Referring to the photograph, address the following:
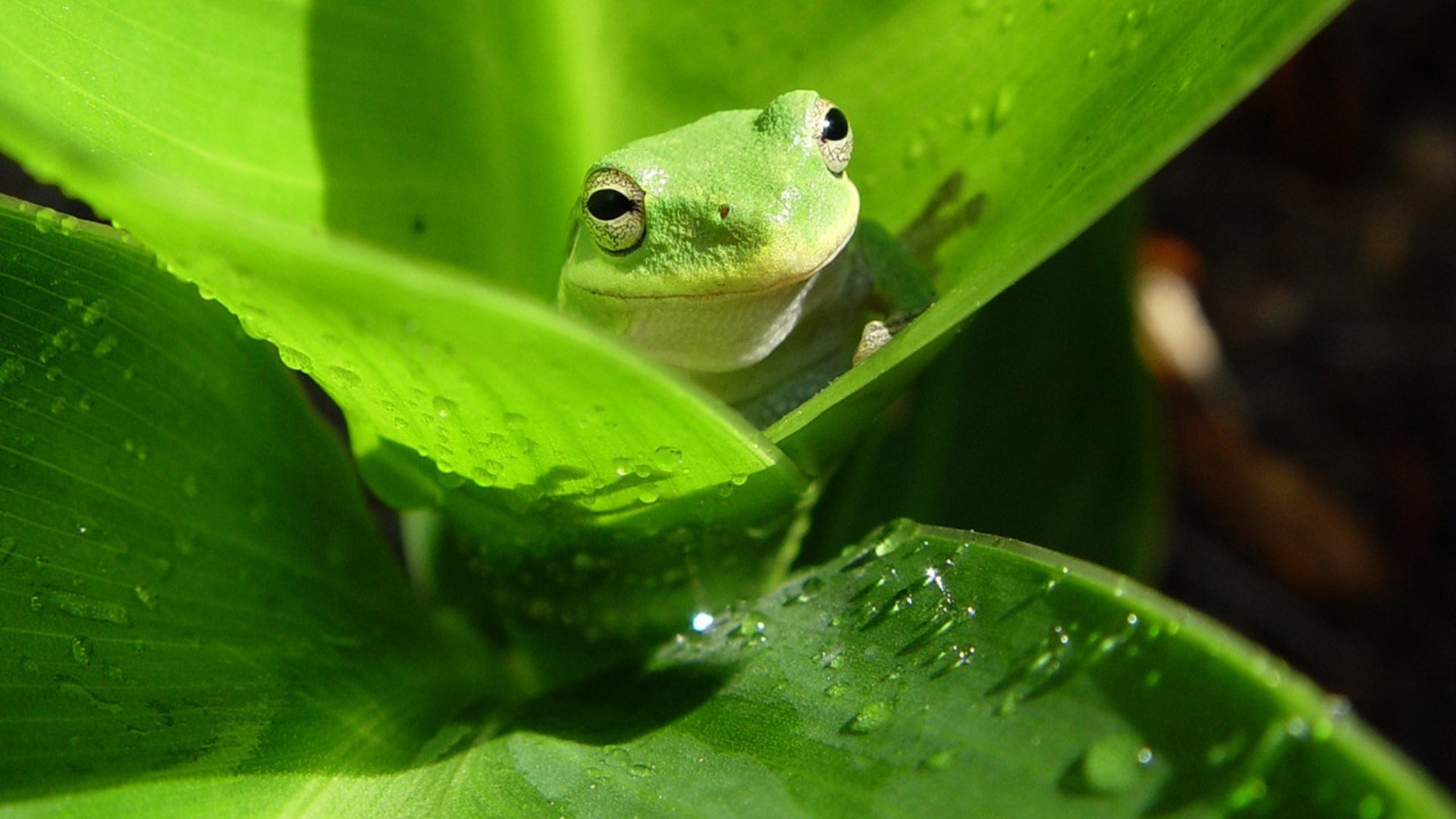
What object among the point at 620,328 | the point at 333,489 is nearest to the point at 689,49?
the point at 620,328

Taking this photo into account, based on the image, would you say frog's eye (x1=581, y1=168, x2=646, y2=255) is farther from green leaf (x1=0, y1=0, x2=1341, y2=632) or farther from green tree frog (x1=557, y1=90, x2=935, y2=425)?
green leaf (x1=0, y1=0, x2=1341, y2=632)

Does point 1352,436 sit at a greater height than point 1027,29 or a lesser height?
greater

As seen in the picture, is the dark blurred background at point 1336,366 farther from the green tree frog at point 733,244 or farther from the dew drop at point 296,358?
the dew drop at point 296,358

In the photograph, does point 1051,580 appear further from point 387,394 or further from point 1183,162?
point 1183,162

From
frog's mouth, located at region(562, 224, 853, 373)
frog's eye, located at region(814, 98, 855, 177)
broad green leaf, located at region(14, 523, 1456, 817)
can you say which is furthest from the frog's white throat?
broad green leaf, located at region(14, 523, 1456, 817)

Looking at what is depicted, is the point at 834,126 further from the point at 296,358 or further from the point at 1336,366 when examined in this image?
the point at 1336,366

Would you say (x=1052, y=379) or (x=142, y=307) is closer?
(x=142, y=307)
